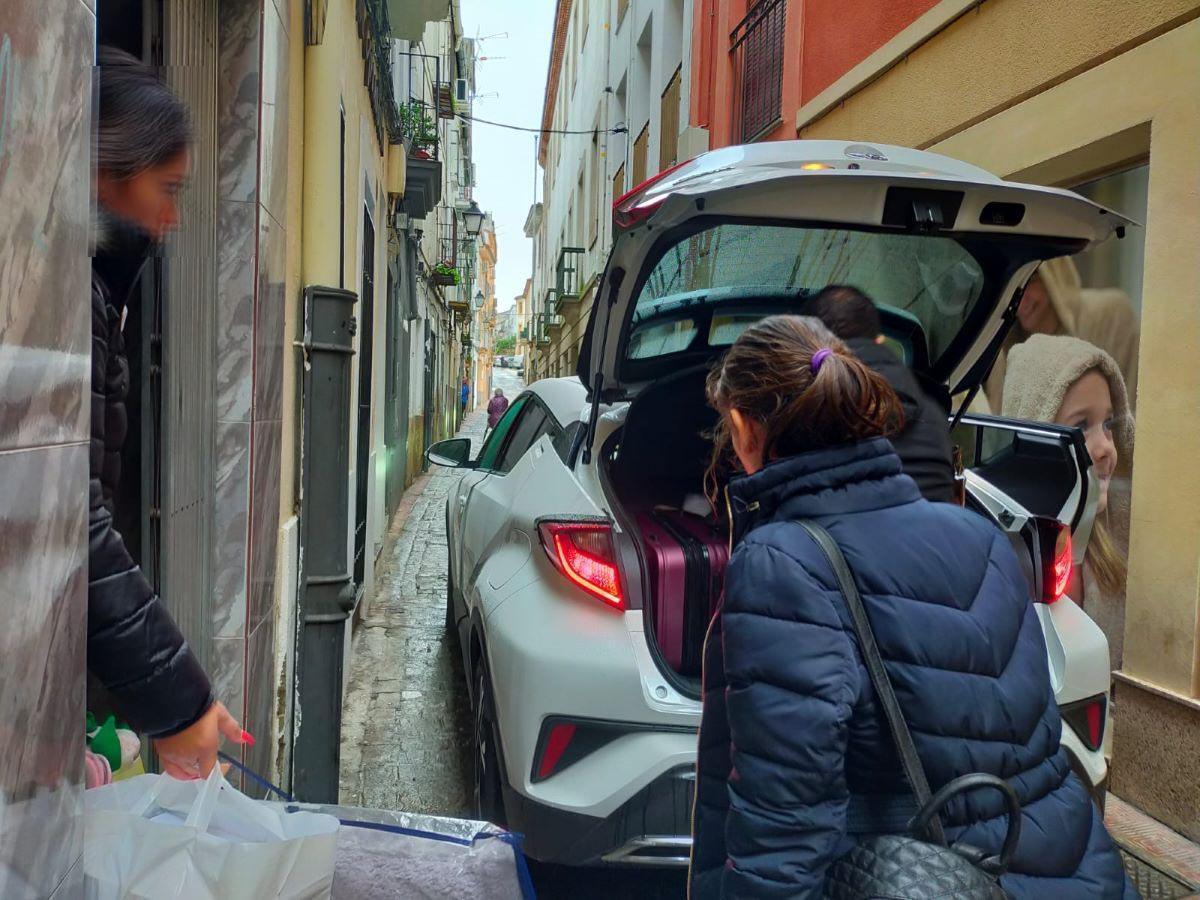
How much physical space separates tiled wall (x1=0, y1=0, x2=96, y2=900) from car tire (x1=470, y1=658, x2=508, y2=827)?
6.53 feet

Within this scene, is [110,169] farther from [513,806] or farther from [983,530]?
[513,806]

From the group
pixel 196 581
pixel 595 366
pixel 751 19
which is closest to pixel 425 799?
pixel 196 581

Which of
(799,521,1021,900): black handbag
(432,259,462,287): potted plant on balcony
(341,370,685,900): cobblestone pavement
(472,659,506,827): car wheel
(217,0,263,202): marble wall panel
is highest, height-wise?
(432,259,462,287): potted plant on balcony

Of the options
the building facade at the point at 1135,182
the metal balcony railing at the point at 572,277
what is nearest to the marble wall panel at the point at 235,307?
the building facade at the point at 1135,182

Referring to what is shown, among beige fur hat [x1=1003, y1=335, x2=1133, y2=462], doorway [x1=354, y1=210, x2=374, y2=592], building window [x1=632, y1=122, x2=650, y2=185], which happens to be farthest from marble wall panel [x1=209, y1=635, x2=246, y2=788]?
building window [x1=632, y1=122, x2=650, y2=185]

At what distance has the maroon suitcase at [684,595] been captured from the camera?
3.19m

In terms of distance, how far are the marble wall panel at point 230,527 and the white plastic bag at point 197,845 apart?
1.69m

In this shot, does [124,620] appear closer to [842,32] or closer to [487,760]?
[487,760]

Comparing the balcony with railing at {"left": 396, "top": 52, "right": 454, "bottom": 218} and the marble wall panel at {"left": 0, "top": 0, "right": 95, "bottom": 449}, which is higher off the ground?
the balcony with railing at {"left": 396, "top": 52, "right": 454, "bottom": 218}

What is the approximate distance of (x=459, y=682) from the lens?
570cm

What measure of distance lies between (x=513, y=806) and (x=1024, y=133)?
15.1ft

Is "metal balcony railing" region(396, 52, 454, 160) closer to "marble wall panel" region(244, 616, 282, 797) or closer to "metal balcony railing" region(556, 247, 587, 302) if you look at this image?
"marble wall panel" region(244, 616, 282, 797)

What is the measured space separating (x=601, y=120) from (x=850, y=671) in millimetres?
20212

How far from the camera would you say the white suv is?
2.80 metres
